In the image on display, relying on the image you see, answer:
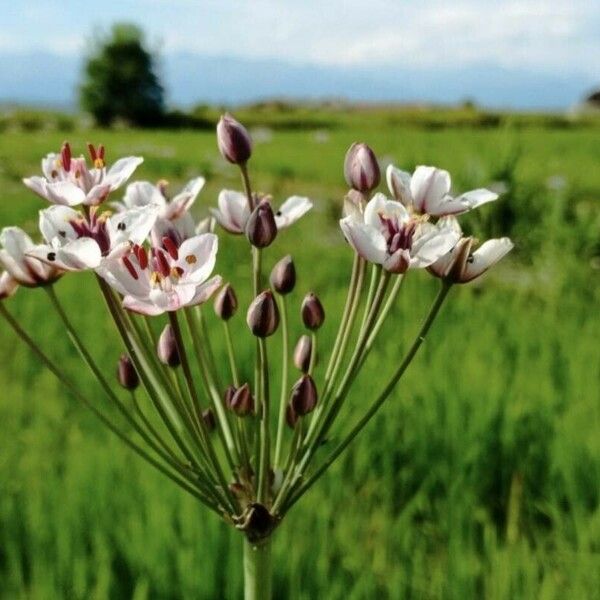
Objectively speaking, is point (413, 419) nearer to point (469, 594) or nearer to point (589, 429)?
point (589, 429)

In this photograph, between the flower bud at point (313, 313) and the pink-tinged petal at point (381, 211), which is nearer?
the pink-tinged petal at point (381, 211)

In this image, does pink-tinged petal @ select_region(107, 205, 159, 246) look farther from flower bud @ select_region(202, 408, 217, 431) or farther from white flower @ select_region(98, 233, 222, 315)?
flower bud @ select_region(202, 408, 217, 431)

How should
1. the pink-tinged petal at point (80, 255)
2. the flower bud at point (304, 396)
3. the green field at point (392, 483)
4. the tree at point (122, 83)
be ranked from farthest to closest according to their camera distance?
1. the tree at point (122, 83)
2. the green field at point (392, 483)
3. the flower bud at point (304, 396)
4. the pink-tinged petal at point (80, 255)

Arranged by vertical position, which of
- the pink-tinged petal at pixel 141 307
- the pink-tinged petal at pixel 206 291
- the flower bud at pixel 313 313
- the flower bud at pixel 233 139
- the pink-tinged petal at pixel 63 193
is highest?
the flower bud at pixel 233 139

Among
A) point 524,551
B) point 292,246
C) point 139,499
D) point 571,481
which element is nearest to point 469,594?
point 524,551

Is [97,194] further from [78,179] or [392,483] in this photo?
[392,483]

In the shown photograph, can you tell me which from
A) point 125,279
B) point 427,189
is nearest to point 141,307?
point 125,279

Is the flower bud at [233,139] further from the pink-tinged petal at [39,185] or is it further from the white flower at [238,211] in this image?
the pink-tinged petal at [39,185]

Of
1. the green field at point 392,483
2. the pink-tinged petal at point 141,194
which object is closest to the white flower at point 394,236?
the pink-tinged petal at point 141,194
